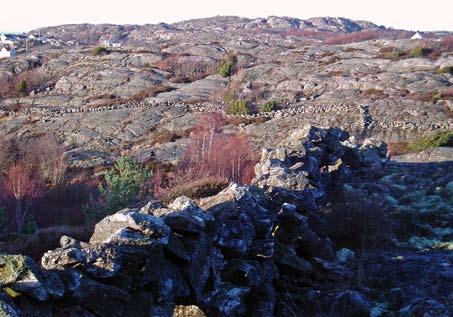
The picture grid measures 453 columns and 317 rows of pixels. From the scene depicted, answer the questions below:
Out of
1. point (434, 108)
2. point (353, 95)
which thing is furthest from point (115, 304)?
point (353, 95)

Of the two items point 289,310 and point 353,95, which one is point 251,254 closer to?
point 289,310

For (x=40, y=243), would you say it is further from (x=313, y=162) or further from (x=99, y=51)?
(x=99, y=51)

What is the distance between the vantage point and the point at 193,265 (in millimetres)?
5871

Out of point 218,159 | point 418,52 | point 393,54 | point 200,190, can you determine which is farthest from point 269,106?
point 200,190

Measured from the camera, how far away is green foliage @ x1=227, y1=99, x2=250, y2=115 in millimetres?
44312

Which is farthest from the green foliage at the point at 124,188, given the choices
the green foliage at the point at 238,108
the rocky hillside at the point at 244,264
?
the green foliage at the point at 238,108

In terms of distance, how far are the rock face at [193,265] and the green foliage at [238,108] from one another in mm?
33683

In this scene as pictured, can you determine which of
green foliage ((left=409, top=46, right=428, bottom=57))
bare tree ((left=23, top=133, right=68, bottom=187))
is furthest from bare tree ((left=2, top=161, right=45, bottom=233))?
green foliage ((left=409, top=46, right=428, bottom=57))

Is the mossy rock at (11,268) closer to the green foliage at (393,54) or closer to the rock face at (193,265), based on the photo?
the rock face at (193,265)

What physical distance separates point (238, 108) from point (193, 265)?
3919 cm

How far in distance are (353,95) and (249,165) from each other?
25.5 meters

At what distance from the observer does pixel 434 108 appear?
3975 centimetres

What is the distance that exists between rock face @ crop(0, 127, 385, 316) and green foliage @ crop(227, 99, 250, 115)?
111 feet

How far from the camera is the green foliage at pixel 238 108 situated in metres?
44.3
